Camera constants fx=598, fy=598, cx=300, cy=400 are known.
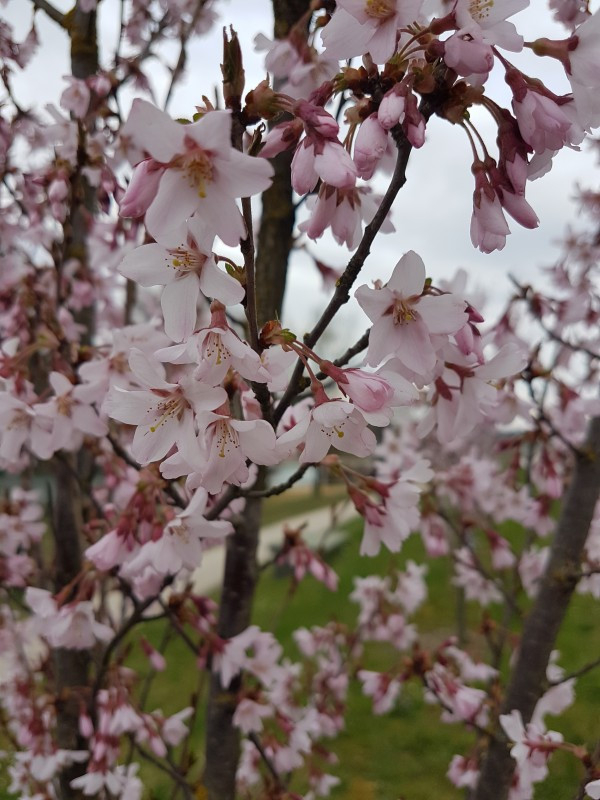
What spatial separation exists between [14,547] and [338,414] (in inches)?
98.9

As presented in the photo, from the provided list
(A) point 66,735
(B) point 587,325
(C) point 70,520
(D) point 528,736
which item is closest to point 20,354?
(C) point 70,520

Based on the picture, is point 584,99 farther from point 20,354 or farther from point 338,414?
point 20,354

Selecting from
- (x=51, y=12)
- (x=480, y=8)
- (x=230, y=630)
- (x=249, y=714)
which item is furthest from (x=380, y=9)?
(x=51, y=12)

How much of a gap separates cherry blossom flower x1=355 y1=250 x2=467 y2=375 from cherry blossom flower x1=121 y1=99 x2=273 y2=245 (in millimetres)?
248

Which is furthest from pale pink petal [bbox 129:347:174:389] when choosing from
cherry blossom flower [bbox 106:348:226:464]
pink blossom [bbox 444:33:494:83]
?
pink blossom [bbox 444:33:494:83]

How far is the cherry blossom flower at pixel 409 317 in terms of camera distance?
2.89ft

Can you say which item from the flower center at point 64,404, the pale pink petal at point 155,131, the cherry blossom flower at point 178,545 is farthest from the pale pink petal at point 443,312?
the flower center at point 64,404

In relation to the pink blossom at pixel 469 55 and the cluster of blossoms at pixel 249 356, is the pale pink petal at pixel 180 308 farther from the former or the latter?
the pink blossom at pixel 469 55

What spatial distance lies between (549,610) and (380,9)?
1.74m

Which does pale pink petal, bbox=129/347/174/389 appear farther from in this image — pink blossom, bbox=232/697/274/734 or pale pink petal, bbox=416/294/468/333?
pink blossom, bbox=232/697/274/734

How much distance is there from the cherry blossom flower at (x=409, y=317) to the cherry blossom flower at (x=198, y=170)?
0.81 ft

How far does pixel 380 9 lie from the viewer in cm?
78

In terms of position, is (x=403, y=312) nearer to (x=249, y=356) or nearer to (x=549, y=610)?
(x=249, y=356)

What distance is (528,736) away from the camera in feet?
5.01
